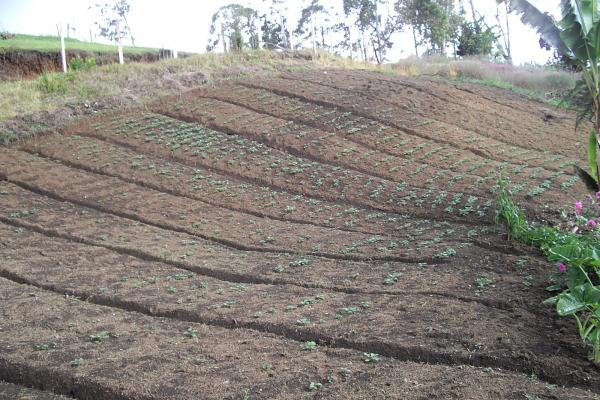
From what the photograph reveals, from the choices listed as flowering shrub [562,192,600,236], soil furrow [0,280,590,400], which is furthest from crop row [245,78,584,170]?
soil furrow [0,280,590,400]

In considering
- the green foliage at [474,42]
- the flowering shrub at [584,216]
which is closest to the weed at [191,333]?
the flowering shrub at [584,216]

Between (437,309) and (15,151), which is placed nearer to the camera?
(437,309)

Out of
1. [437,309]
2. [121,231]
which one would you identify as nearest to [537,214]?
[437,309]

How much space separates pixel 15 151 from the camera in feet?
34.9

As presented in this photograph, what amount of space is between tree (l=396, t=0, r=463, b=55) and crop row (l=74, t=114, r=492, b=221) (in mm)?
21005

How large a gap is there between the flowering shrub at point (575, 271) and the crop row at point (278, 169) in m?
1.18

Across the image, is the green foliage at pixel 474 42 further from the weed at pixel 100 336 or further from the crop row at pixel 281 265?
the weed at pixel 100 336

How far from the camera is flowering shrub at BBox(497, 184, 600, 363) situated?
4.22 metres

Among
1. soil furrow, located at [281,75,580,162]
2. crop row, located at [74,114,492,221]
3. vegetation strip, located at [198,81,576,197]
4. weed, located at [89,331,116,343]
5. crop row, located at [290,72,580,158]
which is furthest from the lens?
crop row, located at [290,72,580,158]

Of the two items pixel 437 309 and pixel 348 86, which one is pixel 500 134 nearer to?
pixel 348 86

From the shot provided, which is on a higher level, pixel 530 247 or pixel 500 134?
pixel 500 134

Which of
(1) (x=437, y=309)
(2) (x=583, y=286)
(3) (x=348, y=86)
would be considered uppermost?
(3) (x=348, y=86)

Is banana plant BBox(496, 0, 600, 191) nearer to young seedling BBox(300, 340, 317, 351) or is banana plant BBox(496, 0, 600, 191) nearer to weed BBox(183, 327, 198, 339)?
young seedling BBox(300, 340, 317, 351)

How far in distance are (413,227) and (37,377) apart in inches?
195
